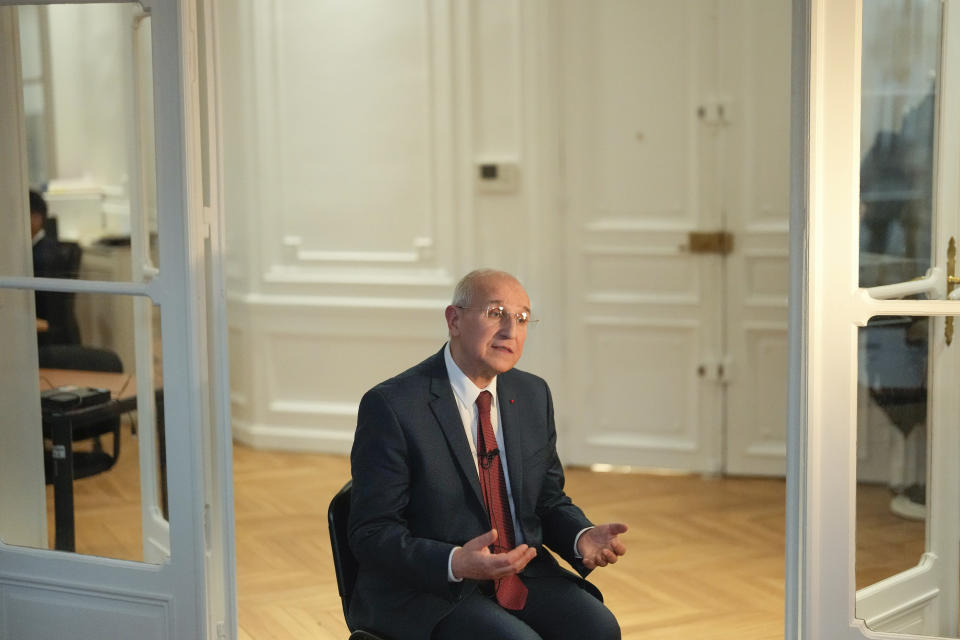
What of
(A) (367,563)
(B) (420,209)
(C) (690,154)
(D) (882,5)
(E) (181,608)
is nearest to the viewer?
(A) (367,563)

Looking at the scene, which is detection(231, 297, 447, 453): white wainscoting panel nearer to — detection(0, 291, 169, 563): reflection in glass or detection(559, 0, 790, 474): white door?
detection(559, 0, 790, 474): white door

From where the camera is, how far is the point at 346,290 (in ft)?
21.0

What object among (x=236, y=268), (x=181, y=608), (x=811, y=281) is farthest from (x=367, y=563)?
(x=236, y=268)

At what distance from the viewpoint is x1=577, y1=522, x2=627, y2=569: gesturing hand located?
2666 mm

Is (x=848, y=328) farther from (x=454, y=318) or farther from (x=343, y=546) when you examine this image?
(x=343, y=546)

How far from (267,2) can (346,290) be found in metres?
1.52

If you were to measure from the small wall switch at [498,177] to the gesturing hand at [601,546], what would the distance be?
3.48m

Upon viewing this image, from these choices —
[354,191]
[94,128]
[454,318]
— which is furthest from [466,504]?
[354,191]

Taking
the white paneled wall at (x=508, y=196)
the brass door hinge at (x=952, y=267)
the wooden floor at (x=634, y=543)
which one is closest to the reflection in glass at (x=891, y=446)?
the wooden floor at (x=634, y=543)

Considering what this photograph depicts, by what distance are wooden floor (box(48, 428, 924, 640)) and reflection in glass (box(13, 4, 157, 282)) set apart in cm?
57

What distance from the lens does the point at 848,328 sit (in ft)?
9.12

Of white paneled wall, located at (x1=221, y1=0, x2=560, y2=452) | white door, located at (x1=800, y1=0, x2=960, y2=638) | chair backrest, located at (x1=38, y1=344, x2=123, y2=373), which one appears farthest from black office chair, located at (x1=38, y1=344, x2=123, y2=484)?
white paneled wall, located at (x1=221, y1=0, x2=560, y2=452)

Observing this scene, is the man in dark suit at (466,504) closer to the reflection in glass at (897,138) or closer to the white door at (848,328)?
the white door at (848,328)

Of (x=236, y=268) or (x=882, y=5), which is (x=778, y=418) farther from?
(x=882, y=5)
